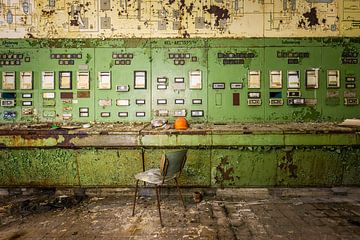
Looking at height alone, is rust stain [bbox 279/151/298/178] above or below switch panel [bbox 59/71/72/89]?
below

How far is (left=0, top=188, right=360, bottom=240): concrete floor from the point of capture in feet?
7.89

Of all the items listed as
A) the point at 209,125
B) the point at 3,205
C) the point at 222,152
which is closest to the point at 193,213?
the point at 222,152

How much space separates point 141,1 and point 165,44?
0.69 m

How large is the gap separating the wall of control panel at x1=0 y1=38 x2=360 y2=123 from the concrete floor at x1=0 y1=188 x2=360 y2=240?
103 cm

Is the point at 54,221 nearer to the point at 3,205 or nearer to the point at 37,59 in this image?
the point at 3,205

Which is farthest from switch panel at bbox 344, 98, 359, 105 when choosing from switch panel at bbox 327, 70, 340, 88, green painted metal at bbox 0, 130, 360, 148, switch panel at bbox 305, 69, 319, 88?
green painted metal at bbox 0, 130, 360, 148

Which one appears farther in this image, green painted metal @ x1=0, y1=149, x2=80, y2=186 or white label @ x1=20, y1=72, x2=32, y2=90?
white label @ x1=20, y1=72, x2=32, y2=90

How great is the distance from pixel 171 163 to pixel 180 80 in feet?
4.89

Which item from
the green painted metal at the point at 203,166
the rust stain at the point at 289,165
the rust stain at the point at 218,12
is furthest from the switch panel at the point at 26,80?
the rust stain at the point at 289,165

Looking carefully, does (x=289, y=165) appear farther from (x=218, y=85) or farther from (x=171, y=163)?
(x=171, y=163)

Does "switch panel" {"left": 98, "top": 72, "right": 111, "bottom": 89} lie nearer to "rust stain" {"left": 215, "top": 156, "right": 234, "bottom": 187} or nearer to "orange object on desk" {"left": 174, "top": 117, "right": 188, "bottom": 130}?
"orange object on desk" {"left": 174, "top": 117, "right": 188, "bottom": 130}

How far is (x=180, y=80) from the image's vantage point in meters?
3.72

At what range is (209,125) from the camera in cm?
361

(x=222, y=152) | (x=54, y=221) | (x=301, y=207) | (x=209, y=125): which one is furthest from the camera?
(x=209, y=125)
